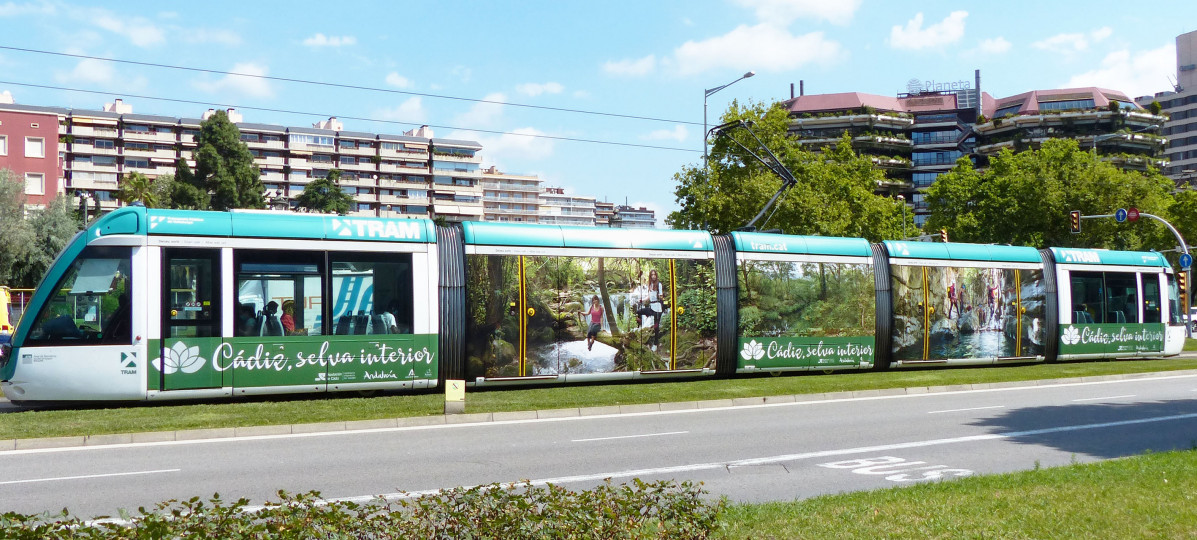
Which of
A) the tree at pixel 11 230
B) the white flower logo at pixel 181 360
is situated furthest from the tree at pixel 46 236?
the white flower logo at pixel 181 360

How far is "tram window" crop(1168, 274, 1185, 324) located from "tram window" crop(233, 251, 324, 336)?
26.0 meters

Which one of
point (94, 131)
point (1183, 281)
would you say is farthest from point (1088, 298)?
point (94, 131)

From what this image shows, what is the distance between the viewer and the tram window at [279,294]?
50.9 feet

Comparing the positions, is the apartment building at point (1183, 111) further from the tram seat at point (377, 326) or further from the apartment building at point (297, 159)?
the tram seat at point (377, 326)

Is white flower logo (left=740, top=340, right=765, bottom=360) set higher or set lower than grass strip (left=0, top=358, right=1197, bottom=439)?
higher

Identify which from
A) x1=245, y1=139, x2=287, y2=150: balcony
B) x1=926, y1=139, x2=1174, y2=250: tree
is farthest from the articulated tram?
x1=245, y1=139, x2=287, y2=150: balcony

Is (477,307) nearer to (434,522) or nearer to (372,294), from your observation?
(372,294)

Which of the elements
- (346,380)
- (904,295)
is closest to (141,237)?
(346,380)

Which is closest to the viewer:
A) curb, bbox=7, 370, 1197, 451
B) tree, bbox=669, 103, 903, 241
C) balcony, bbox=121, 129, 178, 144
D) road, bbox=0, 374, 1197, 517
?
road, bbox=0, 374, 1197, 517

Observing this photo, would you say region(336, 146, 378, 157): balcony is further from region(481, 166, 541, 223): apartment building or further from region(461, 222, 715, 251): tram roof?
region(461, 222, 715, 251): tram roof

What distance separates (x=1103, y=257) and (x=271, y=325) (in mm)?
23413

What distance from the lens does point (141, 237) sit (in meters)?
14.9

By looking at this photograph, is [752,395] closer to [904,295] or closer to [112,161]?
[904,295]

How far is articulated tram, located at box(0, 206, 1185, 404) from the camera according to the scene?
14.7m
